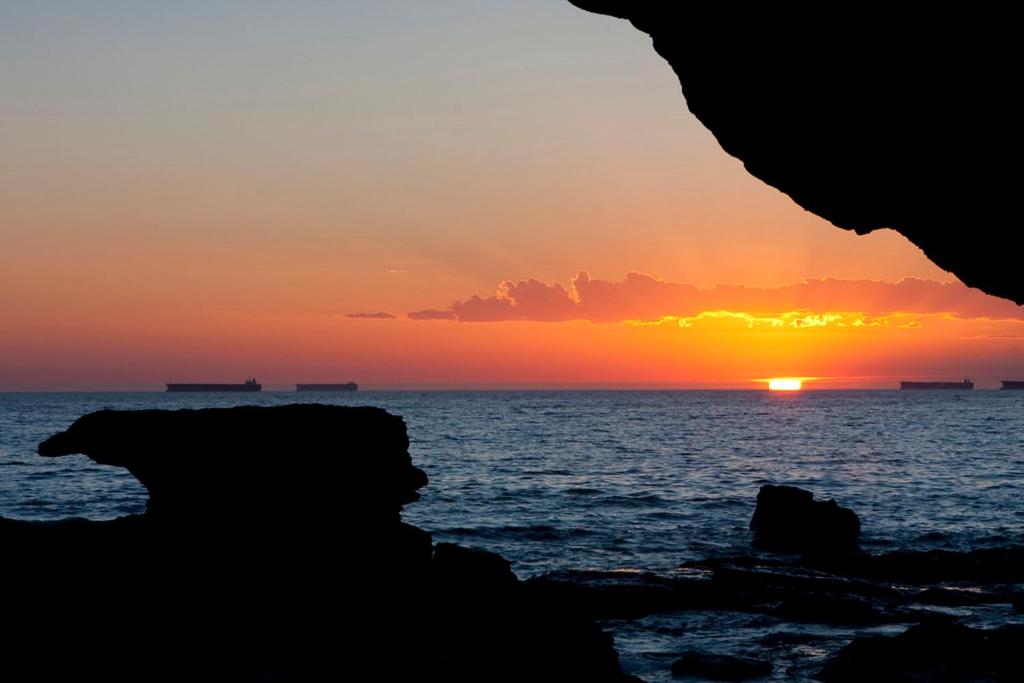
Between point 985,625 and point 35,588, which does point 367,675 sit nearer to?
point 35,588

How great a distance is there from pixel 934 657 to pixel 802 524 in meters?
21.0

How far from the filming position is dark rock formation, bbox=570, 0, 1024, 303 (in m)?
11.5

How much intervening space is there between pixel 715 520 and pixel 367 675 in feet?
110

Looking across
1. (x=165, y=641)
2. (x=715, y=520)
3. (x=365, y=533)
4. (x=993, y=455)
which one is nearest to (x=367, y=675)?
(x=165, y=641)

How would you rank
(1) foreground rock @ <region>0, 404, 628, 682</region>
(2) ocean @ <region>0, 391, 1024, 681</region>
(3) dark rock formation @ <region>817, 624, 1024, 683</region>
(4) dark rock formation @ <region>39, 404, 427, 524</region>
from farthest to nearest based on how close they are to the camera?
(2) ocean @ <region>0, 391, 1024, 681</region>
(4) dark rock formation @ <region>39, 404, 427, 524</region>
(3) dark rock formation @ <region>817, 624, 1024, 683</region>
(1) foreground rock @ <region>0, 404, 628, 682</region>

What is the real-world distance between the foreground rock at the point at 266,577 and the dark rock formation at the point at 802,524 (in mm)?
20783

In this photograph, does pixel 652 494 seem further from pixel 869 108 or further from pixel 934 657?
pixel 869 108

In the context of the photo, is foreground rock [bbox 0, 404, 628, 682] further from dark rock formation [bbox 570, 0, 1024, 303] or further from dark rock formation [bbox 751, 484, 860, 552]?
dark rock formation [bbox 751, 484, 860, 552]

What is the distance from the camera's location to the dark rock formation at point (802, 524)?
1494 inches

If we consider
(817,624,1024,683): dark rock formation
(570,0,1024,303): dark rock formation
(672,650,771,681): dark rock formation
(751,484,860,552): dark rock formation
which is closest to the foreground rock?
(672,650,771,681): dark rock formation

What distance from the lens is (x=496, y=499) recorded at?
5444 centimetres

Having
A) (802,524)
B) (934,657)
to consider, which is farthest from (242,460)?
(802,524)

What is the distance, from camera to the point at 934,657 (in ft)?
59.5

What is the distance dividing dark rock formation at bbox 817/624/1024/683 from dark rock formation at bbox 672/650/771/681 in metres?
1.26
